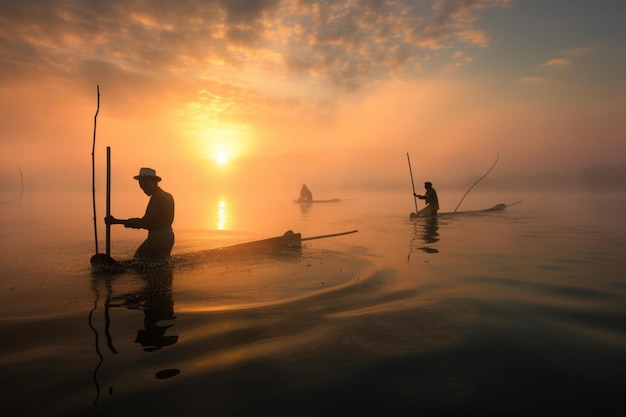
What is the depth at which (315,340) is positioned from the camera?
15.2ft

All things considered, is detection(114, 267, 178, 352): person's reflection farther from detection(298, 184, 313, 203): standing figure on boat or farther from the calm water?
detection(298, 184, 313, 203): standing figure on boat

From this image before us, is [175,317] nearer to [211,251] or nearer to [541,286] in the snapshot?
[211,251]

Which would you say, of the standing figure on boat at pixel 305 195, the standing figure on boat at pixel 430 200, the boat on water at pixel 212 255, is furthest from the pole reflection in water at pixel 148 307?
the standing figure on boat at pixel 305 195

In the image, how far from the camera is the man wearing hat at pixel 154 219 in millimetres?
8578

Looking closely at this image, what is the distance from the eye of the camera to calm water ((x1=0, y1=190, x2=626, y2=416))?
129 inches

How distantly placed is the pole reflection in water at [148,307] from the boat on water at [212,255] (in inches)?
13.0

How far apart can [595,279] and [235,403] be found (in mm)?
8814

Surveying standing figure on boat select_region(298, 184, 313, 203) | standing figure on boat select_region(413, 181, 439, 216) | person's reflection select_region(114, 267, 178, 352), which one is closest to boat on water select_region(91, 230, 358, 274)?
person's reflection select_region(114, 267, 178, 352)

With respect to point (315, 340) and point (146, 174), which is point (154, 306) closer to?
point (315, 340)

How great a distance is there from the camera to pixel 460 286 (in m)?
7.48

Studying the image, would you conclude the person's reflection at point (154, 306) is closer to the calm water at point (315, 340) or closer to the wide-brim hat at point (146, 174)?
the calm water at point (315, 340)

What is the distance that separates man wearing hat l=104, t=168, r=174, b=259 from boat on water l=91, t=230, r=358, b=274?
0.82 ft

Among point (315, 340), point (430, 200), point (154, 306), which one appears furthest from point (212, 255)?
point (430, 200)

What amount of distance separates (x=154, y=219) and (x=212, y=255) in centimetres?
232
